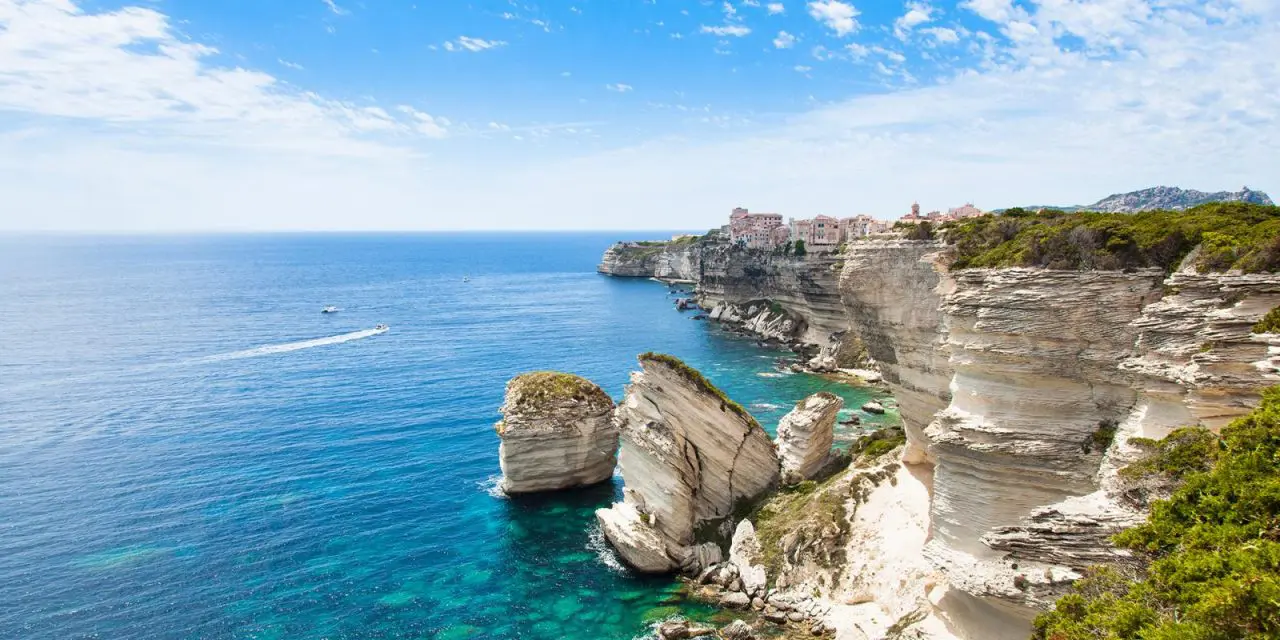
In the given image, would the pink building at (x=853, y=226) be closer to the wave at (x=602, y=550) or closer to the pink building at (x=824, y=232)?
the pink building at (x=824, y=232)

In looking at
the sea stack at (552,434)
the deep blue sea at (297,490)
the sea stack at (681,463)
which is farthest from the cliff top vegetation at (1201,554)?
the sea stack at (552,434)

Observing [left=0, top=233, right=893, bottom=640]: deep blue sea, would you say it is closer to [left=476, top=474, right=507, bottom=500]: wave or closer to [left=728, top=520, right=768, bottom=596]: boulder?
[left=476, top=474, right=507, bottom=500]: wave

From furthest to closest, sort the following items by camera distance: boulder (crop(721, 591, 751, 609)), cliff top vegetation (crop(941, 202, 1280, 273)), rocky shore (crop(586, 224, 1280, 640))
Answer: boulder (crop(721, 591, 751, 609))
cliff top vegetation (crop(941, 202, 1280, 273))
rocky shore (crop(586, 224, 1280, 640))

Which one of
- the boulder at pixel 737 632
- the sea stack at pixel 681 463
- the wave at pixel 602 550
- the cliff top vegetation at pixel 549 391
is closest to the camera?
the boulder at pixel 737 632

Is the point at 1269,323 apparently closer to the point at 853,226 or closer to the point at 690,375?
the point at 690,375

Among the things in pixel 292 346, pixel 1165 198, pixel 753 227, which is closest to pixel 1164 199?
pixel 1165 198

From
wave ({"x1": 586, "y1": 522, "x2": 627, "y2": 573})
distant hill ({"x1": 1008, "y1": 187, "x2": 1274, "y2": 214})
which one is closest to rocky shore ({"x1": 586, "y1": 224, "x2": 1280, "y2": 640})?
wave ({"x1": 586, "y1": 522, "x2": 627, "y2": 573})
